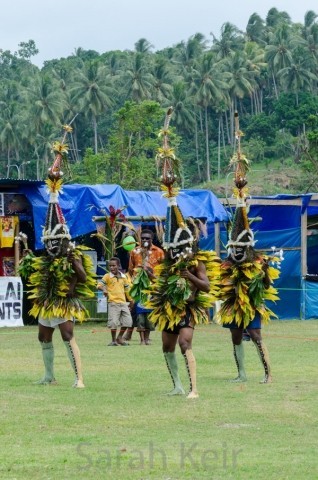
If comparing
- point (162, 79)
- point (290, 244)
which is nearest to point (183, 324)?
point (290, 244)

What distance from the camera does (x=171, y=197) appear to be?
14508 millimetres

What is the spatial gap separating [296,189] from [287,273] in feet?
203

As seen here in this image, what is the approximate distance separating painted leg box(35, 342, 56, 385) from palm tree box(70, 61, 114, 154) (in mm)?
93350

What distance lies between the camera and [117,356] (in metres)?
20.5

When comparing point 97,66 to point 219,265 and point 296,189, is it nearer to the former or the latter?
point 296,189

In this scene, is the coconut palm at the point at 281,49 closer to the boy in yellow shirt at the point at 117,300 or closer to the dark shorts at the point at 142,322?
the boy in yellow shirt at the point at 117,300

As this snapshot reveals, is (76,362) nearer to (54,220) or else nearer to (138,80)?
(54,220)

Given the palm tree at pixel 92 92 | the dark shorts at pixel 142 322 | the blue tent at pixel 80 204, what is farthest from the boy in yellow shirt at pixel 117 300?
the palm tree at pixel 92 92

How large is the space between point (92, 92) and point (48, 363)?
314 feet

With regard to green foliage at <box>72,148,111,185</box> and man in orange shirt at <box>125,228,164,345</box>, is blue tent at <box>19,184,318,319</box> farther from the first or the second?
green foliage at <box>72,148,111,185</box>

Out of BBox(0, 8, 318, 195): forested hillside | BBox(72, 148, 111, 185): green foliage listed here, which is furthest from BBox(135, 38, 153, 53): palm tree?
BBox(72, 148, 111, 185): green foliage

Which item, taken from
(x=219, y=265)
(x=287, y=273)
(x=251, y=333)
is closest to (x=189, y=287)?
(x=219, y=265)

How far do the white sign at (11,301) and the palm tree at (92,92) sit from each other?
81343 mm

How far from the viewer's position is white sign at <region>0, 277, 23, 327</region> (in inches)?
1085
